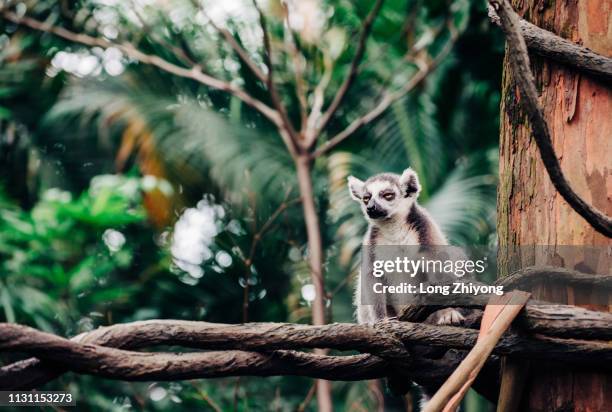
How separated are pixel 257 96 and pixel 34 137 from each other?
8.66 ft

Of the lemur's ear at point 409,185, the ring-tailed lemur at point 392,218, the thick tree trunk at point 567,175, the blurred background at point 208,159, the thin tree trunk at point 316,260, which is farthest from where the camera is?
the blurred background at point 208,159

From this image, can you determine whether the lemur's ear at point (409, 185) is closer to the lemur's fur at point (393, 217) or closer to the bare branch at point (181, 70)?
the lemur's fur at point (393, 217)

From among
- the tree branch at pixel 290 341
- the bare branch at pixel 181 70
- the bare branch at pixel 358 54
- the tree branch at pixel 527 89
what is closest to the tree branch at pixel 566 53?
the tree branch at pixel 527 89

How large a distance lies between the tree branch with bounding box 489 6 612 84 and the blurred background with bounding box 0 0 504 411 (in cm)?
452

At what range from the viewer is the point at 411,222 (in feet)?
12.1

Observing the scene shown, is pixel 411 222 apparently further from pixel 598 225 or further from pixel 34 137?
pixel 34 137

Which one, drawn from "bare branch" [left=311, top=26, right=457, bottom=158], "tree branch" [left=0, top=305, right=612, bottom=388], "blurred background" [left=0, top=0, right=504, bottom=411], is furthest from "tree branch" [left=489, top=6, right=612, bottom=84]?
"blurred background" [left=0, top=0, right=504, bottom=411]

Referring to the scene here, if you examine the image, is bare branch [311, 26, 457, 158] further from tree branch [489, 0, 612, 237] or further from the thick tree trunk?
tree branch [489, 0, 612, 237]

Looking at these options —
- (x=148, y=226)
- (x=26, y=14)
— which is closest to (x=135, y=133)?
(x=148, y=226)

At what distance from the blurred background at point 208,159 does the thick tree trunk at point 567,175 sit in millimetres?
4414

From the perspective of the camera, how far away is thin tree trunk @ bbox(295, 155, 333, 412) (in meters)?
5.12

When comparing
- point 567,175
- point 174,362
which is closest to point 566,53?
point 567,175

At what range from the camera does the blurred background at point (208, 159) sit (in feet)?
22.3

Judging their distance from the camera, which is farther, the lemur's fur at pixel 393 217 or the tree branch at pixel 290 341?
the lemur's fur at pixel 393 217
